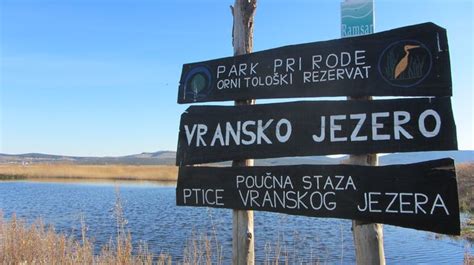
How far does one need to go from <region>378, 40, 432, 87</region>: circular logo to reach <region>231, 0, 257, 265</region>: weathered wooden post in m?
1.08

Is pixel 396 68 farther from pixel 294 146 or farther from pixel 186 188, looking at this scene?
pixel 186 188

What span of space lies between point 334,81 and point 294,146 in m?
0.53

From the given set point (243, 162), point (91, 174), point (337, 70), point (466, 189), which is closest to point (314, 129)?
point (337, 70)

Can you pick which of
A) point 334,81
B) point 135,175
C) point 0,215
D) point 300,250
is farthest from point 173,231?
point 135,175

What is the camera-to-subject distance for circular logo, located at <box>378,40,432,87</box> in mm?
2812

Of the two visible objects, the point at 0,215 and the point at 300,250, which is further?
the point at 300,250

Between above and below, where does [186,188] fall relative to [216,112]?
below

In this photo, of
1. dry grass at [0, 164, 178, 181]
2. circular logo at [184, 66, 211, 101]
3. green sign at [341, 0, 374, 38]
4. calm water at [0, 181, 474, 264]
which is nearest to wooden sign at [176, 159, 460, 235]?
circular logo at [184, 66, 211, 101]

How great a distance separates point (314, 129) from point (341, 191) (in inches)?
18.4

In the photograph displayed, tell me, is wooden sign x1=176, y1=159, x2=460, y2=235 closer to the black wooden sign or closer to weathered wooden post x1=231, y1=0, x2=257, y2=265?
weathered wooden post x1=231, y1=0, x2=257, y2=265

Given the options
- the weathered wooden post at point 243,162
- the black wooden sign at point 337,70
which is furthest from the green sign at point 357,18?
the weathered wooden post at point 243,162

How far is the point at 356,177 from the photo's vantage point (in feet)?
9.66

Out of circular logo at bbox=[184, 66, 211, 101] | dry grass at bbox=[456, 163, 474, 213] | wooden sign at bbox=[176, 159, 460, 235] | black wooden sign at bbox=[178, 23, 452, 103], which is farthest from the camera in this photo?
dry grass at bbox=[456, 163, 474, 213]

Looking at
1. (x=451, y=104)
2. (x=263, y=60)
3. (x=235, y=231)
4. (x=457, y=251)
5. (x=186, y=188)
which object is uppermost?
(x=263, y=60)
